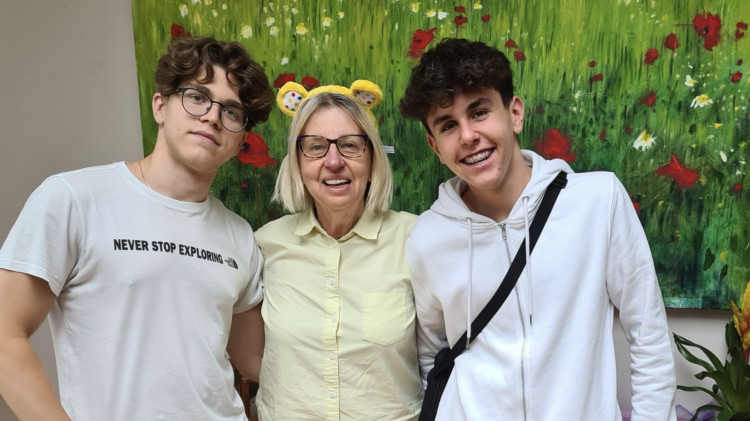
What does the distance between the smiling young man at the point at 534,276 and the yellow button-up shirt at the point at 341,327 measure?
0.64ft

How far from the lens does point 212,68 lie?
1519 mm

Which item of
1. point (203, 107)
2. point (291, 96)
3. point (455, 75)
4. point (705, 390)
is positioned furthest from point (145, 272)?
point (705, 390)

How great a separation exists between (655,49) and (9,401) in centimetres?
221

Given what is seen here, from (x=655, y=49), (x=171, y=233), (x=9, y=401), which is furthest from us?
(x=655, y=49)

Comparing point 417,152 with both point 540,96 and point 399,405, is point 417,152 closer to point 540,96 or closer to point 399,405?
point 540,96

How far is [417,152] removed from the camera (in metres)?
1.97

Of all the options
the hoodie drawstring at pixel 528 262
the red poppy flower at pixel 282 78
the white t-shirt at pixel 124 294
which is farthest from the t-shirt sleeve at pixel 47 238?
the hoodie drawstring at pixel 528 262

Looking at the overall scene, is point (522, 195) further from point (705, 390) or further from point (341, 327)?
point (705, 390)

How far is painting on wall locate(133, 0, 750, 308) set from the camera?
5.78 ft

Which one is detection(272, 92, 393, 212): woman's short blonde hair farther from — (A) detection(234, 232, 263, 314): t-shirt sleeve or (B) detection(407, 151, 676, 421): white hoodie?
(B) detection(407, 151, 676, 421): white hoodie

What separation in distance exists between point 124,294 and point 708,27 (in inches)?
80.7

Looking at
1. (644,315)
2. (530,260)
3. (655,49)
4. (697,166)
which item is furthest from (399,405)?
(655,49)

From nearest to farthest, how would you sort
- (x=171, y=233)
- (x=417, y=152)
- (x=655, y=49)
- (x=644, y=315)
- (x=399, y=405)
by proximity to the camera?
(x=644, y=315) < (x=171, y=233) < (x=399, y=405) < (x=655, y=49) < (x=417, y=152)

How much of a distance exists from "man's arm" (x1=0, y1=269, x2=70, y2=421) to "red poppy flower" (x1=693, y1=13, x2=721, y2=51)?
218 cm
